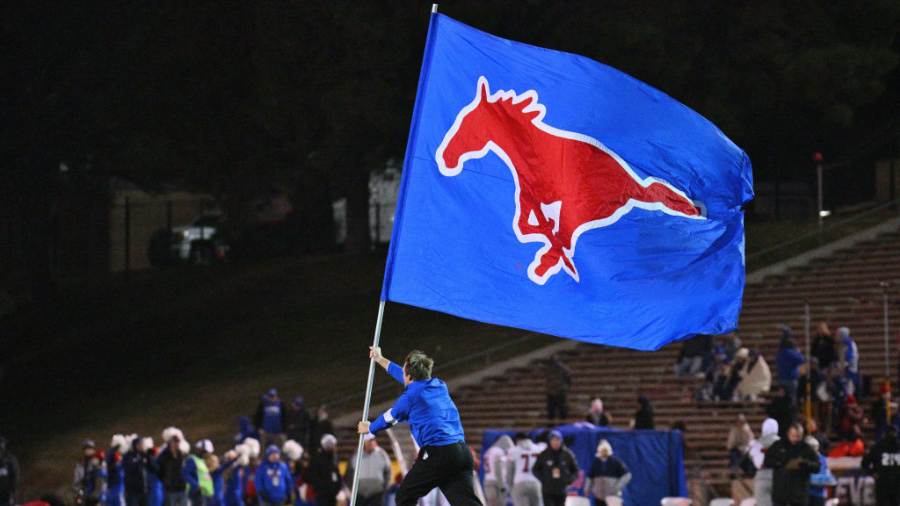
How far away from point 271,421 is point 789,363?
9374 mm

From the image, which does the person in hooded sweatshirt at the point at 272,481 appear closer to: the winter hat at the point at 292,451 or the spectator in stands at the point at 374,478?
the winter hat at the point at 292,451

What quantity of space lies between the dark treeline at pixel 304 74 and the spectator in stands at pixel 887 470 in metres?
19.0

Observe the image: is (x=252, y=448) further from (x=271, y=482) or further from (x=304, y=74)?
(x=304, y=74)

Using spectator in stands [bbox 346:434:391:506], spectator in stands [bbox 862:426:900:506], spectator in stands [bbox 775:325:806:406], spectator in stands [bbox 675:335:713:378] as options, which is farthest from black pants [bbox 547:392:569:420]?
spectator in stands [bbox 862:426:900:506]

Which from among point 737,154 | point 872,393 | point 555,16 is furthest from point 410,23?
point 737,154

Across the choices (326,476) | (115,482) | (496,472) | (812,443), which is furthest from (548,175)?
(115,482)

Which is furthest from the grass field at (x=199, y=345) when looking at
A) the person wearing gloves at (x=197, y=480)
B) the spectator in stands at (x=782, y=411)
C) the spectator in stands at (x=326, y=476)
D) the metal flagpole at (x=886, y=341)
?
the spectator in stands at (x=782, y=411)

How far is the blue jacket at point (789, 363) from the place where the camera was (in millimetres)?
31359

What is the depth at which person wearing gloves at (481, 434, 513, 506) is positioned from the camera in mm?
25969

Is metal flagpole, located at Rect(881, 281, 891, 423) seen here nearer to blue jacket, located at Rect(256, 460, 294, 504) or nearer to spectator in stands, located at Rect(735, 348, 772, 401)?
spectator in stands, located at Rect(735, 348, 772, 401)

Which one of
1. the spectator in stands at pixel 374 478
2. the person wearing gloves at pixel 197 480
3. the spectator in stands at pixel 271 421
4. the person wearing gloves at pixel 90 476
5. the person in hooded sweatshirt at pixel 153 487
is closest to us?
the spectator in stands at pixel 374 478

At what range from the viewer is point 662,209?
13.2 m

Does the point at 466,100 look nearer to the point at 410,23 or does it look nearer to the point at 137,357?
the point at 410,23

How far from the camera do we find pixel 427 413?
38.0 ft
